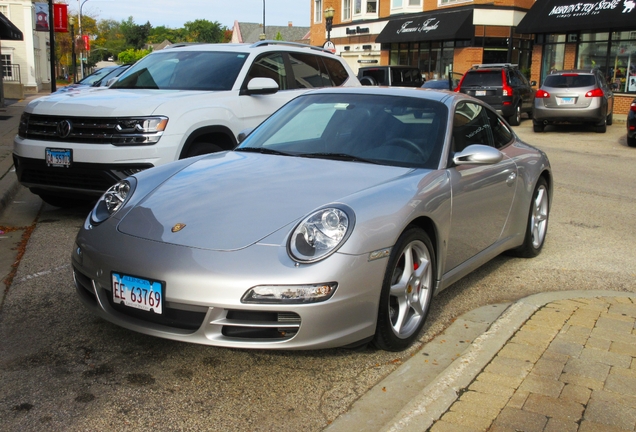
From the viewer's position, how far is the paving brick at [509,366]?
11.7ft

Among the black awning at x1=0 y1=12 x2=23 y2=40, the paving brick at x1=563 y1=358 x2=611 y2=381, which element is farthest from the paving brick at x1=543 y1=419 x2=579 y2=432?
the black awning at x1=0 y1=12 x2=23 y2=40

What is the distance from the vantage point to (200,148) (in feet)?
23.2

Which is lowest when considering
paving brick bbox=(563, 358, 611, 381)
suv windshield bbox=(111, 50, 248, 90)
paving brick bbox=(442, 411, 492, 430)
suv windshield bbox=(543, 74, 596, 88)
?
paving brick bbox=(563, 358, 611, 381)

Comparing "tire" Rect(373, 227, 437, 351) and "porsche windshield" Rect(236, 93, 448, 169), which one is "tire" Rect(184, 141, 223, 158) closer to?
"porsche windshield" Rect(236, 93, 448, 169)

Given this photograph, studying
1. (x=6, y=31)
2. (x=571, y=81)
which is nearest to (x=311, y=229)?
(x=571, y=81)

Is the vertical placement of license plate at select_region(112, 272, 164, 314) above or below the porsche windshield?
below

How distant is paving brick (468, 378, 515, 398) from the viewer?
3.35m

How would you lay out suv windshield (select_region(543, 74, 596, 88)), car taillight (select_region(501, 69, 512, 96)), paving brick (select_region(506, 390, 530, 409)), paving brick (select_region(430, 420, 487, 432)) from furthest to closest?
1. car taillight (select_region(501, 69, 512, 96))
2. suv windshield (select_region(543, 74, 596, 88))
3. paving brick (select_region(506, 390, 530, 409))
4. paving brick (select_region(430, 420, 487, 432))

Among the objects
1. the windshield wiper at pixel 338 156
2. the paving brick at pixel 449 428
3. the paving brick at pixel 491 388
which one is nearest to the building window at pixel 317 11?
the windshield wiper at pixel 338 156

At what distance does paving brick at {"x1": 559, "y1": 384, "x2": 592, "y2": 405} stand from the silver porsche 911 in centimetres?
91

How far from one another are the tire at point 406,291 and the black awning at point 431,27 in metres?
30.4

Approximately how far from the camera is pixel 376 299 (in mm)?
3592

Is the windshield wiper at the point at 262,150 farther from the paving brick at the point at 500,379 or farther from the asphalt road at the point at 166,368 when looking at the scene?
the paving brick at the point at 500,379

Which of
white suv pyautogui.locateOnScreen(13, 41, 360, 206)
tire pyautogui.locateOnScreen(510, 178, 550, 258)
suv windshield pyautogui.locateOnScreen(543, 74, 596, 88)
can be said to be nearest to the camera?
tire pyautogui.locateOnScreen(510, 178, 550, 258)
